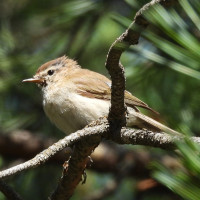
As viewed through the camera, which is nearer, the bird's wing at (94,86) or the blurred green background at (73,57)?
the blurred green background at (73,57)

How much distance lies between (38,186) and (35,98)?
0.89 meters

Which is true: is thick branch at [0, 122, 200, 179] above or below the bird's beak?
above

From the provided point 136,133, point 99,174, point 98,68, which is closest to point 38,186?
point 99,174

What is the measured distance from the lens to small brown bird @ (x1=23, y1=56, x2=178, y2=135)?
4.07m

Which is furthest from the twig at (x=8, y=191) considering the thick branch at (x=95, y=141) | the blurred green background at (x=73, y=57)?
the blurred green background at (x=73, y=57)

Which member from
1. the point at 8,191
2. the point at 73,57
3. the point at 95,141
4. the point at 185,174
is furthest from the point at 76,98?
the point at 185,174

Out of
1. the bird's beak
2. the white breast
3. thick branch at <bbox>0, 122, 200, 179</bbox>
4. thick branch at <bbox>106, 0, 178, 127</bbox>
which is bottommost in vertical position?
the bird's beak

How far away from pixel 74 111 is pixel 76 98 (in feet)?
0.74

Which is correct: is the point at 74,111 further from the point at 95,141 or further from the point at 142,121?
the point at 95,141

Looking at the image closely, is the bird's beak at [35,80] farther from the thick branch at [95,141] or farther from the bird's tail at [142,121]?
the thick branch at [95,141]

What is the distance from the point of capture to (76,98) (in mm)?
4395

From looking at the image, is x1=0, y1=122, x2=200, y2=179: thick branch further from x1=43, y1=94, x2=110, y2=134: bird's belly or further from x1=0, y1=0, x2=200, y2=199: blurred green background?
x1=43, y1=94, x2=110, y2=134: bird's belly


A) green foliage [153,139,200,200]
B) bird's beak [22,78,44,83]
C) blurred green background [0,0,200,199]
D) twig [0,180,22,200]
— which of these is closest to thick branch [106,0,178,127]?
blurred green background [0,0,200,199]

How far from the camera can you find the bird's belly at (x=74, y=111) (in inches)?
164
